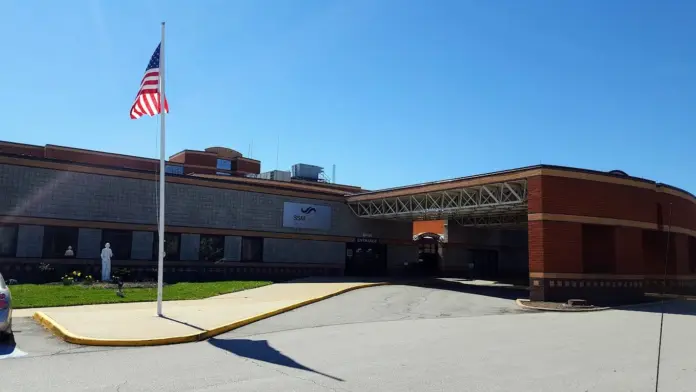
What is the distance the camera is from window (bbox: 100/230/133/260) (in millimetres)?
26391

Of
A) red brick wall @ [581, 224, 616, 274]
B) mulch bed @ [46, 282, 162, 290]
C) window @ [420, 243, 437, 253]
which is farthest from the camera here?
window @ [420, 243, 437, 253]

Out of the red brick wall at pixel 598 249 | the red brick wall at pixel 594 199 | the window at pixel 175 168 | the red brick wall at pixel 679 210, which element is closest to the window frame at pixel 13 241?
the red brick wall at pixel 594 199

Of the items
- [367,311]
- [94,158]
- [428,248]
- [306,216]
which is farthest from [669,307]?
[94,158]

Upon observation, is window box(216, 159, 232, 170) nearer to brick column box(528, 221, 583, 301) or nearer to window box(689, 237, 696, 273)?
window box(689, 237, 696, 273)

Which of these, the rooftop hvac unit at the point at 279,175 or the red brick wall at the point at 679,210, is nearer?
the red brick wall at the point at 679,210

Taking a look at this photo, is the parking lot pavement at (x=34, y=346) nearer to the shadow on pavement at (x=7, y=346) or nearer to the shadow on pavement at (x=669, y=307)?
the shadow on pavement at (x=7, y=346)

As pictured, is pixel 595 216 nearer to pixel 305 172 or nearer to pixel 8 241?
pixel 8 241

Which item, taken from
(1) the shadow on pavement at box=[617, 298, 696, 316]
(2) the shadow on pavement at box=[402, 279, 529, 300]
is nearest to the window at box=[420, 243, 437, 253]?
(2) the shadow on pavement at box=[402, 279, 529, 300]

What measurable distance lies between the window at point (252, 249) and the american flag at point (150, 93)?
1714 centimetres

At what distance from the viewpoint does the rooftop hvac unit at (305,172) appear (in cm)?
6328

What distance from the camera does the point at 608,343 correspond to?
12367 mm

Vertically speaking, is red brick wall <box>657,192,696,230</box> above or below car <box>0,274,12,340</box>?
above

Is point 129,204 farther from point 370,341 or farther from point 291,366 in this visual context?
point 291,366

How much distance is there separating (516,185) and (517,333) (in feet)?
42.0
